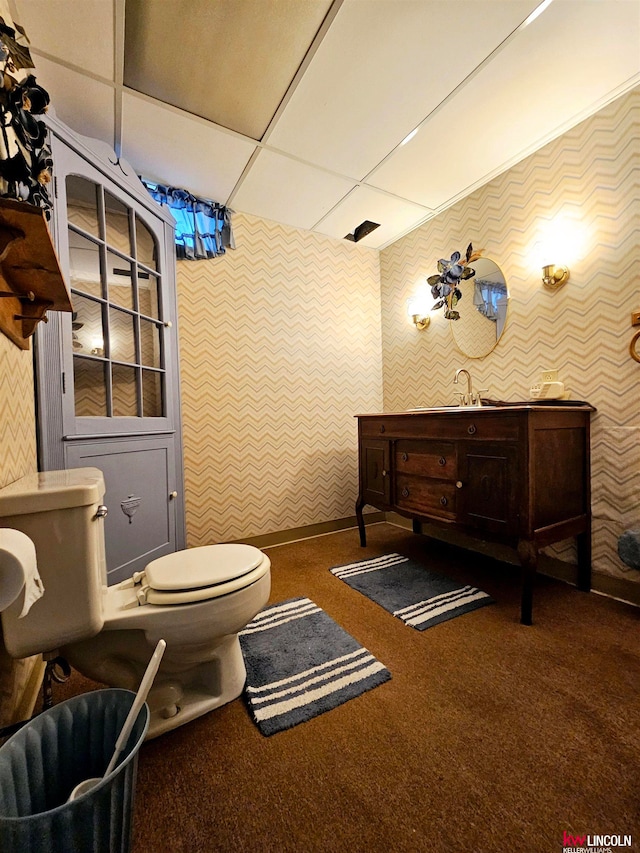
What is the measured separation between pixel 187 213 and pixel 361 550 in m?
2.49

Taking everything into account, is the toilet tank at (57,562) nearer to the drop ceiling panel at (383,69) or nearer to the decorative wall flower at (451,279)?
the drop ceiling panel at (383,69)

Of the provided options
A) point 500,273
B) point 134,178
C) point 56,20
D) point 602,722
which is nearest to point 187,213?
point 134,178

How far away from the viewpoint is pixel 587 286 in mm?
1767

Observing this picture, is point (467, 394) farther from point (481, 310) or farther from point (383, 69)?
point (383, 69)

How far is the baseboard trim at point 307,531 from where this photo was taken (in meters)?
2.52

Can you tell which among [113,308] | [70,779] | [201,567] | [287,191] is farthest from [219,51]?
[70,779]

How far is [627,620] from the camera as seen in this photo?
149 cm

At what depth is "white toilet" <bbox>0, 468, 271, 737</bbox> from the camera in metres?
0.83

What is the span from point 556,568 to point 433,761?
4.64 feet

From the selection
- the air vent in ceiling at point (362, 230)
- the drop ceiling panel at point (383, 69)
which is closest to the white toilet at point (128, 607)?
the drop ceiling panel at point (383, 69)

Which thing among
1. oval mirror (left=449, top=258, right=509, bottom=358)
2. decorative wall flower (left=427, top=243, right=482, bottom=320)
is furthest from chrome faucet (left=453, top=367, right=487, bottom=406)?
decorative wall flower (left=427, top=243, right=482, bottom=320)

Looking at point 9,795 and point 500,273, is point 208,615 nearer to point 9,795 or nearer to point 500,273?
Result: point 9,795

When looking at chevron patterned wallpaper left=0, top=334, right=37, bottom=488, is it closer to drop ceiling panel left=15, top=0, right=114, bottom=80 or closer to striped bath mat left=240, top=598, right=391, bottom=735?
striped bath mat left=240, top=598, right=391, bottom=735

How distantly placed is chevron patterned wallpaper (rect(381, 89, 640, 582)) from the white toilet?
67.9 inches
